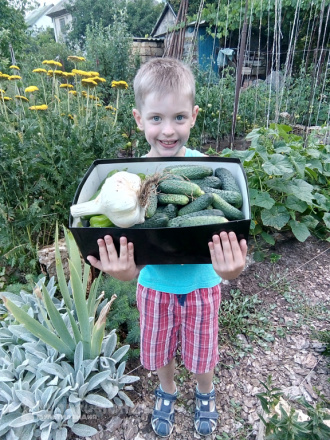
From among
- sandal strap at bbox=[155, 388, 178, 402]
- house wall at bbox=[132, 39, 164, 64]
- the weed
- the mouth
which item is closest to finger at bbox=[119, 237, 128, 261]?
the mouth

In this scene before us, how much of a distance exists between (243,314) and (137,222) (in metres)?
1.56

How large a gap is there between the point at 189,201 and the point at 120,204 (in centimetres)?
27

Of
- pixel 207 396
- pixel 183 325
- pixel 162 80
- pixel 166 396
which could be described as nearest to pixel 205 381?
pixel 207 396

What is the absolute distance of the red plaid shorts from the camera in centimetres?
144

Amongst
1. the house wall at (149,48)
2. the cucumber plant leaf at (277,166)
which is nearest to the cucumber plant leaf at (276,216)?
the cucumber plant leaf at (277,166)

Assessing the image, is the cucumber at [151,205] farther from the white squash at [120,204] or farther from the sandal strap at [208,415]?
the sandal strap at [208,415]

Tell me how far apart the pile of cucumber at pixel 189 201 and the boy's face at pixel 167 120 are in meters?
0.22

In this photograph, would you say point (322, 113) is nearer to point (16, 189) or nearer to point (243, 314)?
point (243, 314)

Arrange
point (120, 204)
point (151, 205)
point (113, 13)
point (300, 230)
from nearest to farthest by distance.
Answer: point (120, 204)
point (151, 205)
point (300, 230)
point (113, 13)

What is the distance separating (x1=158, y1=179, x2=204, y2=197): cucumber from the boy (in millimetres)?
244

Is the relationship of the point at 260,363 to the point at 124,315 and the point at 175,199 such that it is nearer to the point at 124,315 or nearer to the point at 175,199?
the point at 124,315

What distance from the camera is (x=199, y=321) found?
1451 mm

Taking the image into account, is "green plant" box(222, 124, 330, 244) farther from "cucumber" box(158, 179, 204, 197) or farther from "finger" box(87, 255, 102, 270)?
"finger" box(87, 255, 102, 270)

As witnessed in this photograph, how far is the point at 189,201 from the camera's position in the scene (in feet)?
3.64
